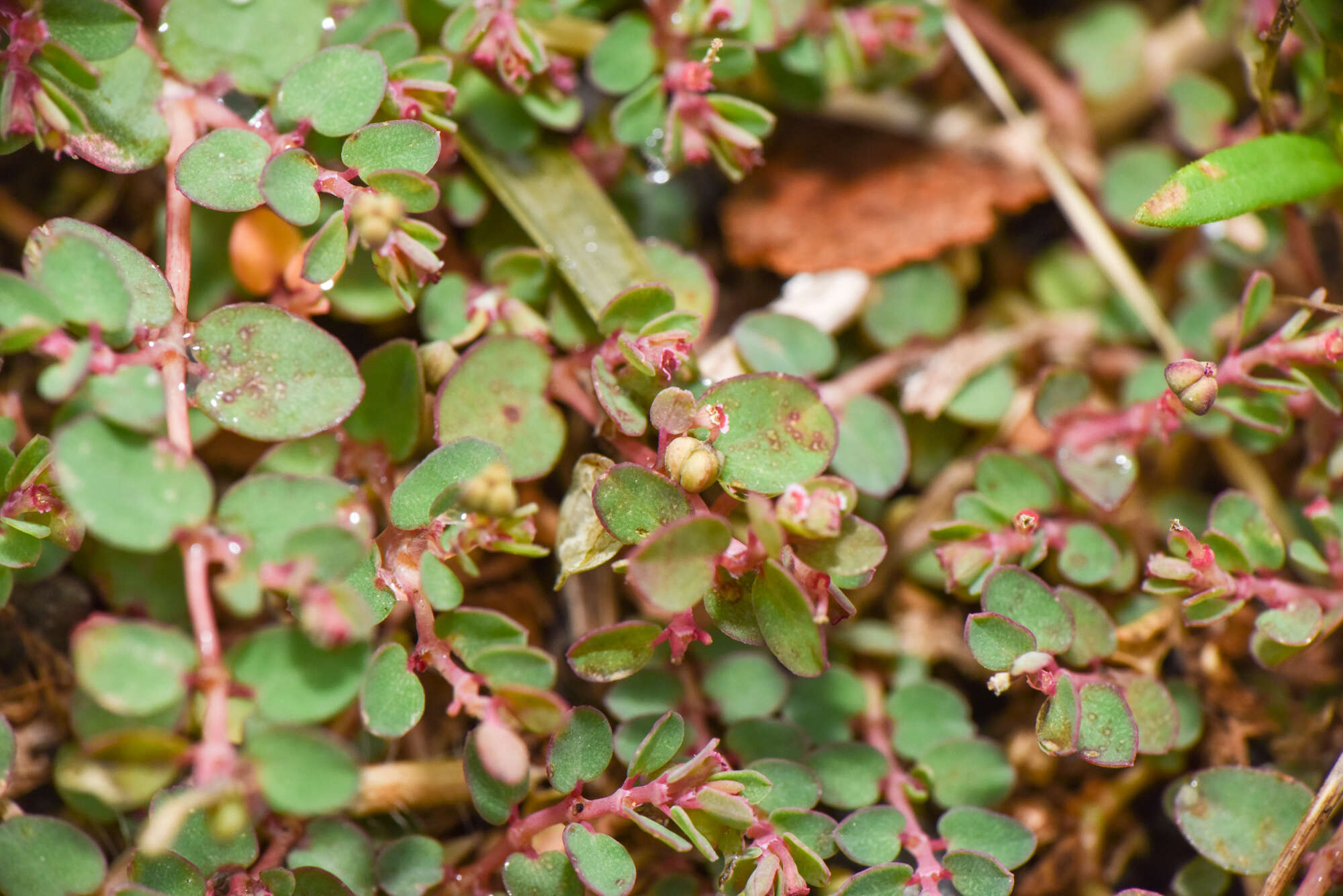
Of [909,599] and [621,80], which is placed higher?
[621,80]

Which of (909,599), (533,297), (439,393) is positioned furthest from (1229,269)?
(439,393)

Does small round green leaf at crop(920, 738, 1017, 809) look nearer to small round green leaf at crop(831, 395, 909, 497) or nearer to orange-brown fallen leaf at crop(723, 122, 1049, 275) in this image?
small round green leaf at crop(831, 395, 909, 497)

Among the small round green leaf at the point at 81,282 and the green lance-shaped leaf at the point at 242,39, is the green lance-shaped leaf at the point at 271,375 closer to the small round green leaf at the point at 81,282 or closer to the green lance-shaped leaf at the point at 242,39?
the small round green leaf at the point at 81,282

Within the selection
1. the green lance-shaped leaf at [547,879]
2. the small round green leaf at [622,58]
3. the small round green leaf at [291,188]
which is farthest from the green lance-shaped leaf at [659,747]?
the small round green leaf at [622,58]

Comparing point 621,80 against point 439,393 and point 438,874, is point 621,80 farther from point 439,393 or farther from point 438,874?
point 438,874

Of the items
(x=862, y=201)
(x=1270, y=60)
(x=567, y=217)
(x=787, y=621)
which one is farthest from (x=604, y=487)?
(x=1270, y=60)
